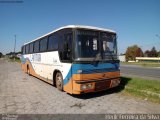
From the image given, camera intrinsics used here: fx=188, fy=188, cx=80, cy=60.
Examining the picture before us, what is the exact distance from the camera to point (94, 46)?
317 inches

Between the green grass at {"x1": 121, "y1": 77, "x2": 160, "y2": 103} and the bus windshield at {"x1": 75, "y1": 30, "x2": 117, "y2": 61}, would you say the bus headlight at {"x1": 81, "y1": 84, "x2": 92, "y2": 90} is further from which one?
the green grass at {"x1": 121, "y1": 77, "x2": 160, "y2": 103}

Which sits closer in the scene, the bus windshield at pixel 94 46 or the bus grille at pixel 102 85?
the bus windshield at pixel 94 46

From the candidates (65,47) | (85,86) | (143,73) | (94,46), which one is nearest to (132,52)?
(143,73)

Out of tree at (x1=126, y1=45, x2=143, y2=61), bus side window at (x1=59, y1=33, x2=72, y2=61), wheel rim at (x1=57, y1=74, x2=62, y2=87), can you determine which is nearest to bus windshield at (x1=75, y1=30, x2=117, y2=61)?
bus side window at (x1=59, y1=33, x2=72, y2=61)

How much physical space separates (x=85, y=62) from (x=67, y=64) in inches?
39.1

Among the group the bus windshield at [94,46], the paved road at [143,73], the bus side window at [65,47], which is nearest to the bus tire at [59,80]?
the bus side window at [65,47]

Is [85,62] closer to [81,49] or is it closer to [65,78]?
[81,49]

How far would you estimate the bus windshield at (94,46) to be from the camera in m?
7.62

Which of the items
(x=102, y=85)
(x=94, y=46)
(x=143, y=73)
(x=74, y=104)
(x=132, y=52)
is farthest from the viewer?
(x=132, y=52)

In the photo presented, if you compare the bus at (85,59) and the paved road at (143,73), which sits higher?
the bus at (85,59)

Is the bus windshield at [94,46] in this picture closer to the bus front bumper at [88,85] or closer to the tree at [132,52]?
the bus front bumper at [88,85]

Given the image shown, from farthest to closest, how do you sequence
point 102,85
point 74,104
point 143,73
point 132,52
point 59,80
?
point 132,52 < point 143,73 < point 59,80 < point 102,85 < point 74,104

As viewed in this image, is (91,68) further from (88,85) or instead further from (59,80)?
(59,80)

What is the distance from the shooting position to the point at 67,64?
8.17 m
